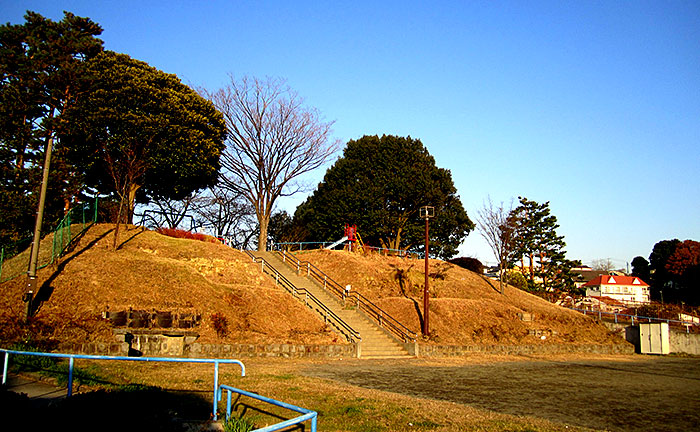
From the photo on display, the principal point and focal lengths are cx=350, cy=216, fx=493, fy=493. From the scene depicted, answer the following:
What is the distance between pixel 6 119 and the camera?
1073 inches

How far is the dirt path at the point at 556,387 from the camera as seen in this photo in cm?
1029

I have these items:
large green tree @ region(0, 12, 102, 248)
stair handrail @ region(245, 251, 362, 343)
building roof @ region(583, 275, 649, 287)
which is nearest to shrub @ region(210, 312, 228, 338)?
stair handrail @ region(245, 251, 362, 343)

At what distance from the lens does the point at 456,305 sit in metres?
29.0

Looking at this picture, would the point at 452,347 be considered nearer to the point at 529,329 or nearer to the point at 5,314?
the point at 529,329

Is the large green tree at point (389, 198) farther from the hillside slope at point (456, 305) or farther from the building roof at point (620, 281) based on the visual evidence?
the building roof at point (620, 281)

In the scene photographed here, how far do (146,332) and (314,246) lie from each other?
32077mm

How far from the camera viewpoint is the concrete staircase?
850 inches

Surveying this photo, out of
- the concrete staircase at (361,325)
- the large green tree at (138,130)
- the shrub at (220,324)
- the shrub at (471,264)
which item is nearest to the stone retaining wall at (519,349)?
the concrete staircase at (361,325)

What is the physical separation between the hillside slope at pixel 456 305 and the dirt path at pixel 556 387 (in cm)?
542

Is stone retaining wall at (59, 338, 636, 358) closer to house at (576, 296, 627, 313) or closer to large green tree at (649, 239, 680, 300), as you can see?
house at (576, 296, 627, 313)

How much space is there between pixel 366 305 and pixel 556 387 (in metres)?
13.4

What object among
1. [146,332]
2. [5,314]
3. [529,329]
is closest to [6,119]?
[5,314]

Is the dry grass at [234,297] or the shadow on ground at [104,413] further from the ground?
the dry grass at [234,297]

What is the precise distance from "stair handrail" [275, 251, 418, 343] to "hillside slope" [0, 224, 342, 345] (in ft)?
11.9
